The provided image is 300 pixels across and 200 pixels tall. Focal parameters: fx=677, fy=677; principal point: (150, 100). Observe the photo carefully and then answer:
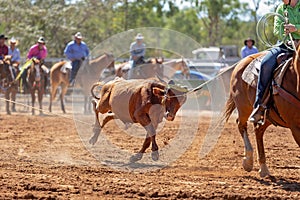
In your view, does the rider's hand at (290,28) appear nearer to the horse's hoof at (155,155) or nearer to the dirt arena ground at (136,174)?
the dirt arena ground at (136,174)

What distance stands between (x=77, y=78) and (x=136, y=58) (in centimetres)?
304

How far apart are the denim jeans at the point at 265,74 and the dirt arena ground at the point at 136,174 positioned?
3.65 feet

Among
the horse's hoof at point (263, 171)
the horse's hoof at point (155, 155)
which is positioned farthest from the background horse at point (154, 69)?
the horse's hoof at point (263, 171)

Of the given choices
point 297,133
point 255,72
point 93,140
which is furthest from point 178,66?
point 297,133

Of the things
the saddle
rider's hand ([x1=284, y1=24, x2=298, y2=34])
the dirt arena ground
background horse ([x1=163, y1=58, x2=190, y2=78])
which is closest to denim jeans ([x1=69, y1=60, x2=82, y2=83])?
background horse ([x1=163, y1=58, x2=190, y2=78])

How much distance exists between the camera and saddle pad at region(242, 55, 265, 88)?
31.1ft

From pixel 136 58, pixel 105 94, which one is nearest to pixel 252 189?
pixel 105 94

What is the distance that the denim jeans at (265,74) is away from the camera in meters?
9.00

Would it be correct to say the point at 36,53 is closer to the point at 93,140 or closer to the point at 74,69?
the point at 74,69

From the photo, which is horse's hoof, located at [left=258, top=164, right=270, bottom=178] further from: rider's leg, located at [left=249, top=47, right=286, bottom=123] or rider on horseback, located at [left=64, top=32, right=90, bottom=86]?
rider on horseback, located at [left=64, top=32, right=90, bottom=86]

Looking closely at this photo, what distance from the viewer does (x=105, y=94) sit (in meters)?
11.9

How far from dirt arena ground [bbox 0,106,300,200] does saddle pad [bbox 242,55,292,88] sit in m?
1.31

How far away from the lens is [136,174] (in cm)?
931

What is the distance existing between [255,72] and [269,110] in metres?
0.68
